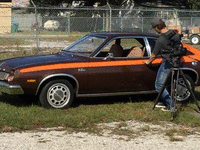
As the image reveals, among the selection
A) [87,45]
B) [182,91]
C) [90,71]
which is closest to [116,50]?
[87,45]

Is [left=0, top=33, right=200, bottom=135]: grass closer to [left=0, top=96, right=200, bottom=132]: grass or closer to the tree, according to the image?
[left=0, top=96, right=200, bottom=132]: grass

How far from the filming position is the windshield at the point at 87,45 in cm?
843

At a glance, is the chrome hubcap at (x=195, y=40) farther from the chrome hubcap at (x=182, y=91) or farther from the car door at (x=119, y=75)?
the car door at (x=119, y=75)

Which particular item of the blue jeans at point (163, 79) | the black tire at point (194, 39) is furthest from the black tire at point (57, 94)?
the black tire at point (194, 39)

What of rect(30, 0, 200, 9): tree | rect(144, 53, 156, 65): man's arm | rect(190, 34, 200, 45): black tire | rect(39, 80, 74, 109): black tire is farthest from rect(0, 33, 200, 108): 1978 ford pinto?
rect(30, 0, 200, 9): tree

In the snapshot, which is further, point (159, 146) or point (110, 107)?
point (110, 107)

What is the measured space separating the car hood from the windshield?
1.23 feet

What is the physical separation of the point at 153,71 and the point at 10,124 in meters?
3.06

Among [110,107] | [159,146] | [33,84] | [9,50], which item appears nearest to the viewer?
[159,146]

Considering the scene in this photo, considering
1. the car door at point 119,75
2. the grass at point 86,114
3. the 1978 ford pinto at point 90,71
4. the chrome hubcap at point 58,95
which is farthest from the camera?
the car door at point 119,75

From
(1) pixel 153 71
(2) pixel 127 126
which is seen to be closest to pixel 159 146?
(2) pixel 127 126

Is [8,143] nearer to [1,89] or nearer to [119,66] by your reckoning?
[1,89]

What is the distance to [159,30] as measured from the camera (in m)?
7.85

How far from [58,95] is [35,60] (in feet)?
2.62
